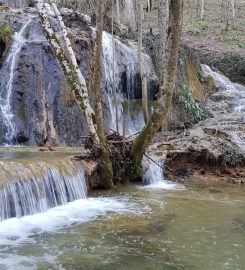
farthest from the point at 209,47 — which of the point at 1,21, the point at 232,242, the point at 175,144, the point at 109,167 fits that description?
the point at 232,242

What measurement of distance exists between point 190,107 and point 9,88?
24.9 feet

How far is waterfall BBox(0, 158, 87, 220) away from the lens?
834cm

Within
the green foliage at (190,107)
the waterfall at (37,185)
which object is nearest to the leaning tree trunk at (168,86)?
the waterfall at (37,185)

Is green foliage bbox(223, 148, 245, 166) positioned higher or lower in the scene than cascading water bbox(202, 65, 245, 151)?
lower

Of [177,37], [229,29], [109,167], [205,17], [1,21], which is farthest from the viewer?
[205,17]

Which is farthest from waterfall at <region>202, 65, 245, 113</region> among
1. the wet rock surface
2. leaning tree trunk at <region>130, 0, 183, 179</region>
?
leaning tree trunk at <region>130, 0, 183, 179</region>

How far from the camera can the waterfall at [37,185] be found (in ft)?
27.4

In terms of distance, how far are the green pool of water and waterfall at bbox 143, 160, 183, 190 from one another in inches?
65.1

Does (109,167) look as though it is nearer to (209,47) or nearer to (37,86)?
(37,86)

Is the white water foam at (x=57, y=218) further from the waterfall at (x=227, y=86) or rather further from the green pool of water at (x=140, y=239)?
the waterfall at (x=227, y=86)

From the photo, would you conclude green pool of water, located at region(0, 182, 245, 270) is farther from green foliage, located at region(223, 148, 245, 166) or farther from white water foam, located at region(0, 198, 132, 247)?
green foliage, located at region(223, 148, 245, 166)

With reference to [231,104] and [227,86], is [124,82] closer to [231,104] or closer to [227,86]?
[231,104]

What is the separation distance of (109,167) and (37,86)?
21.2 feet

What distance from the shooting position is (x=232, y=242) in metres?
7.10
